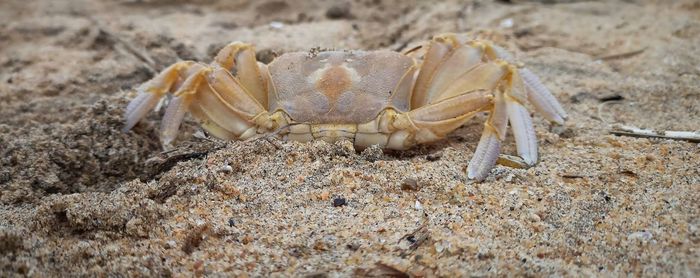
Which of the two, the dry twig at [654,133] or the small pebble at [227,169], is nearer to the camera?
the small pebble at [227,169]

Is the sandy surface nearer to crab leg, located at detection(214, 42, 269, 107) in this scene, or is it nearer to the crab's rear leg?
the crab's rear leg

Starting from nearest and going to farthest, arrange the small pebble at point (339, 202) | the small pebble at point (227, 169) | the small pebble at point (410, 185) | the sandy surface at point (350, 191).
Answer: the sandy surface at point (350, 191)
the small pebble at point (339, 202)
the small pebble at point (410, 185)
the small pebble at point (227, 169)

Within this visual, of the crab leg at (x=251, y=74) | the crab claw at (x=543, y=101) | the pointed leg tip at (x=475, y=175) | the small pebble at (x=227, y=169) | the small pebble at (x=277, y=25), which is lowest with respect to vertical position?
the small pebble at (x=277, y=25)

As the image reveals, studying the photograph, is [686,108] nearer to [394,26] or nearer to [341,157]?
[341,157]

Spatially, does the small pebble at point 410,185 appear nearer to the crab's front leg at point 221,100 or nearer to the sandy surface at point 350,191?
the sandy surface at point 350,191

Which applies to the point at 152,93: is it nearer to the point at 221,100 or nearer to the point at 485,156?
the point at 221,100

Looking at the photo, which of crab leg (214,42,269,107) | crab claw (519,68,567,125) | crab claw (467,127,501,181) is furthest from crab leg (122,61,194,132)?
crab claw (519,68,567,125)

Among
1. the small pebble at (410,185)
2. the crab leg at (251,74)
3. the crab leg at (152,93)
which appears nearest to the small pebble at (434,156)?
the small pebble at (410,185)
